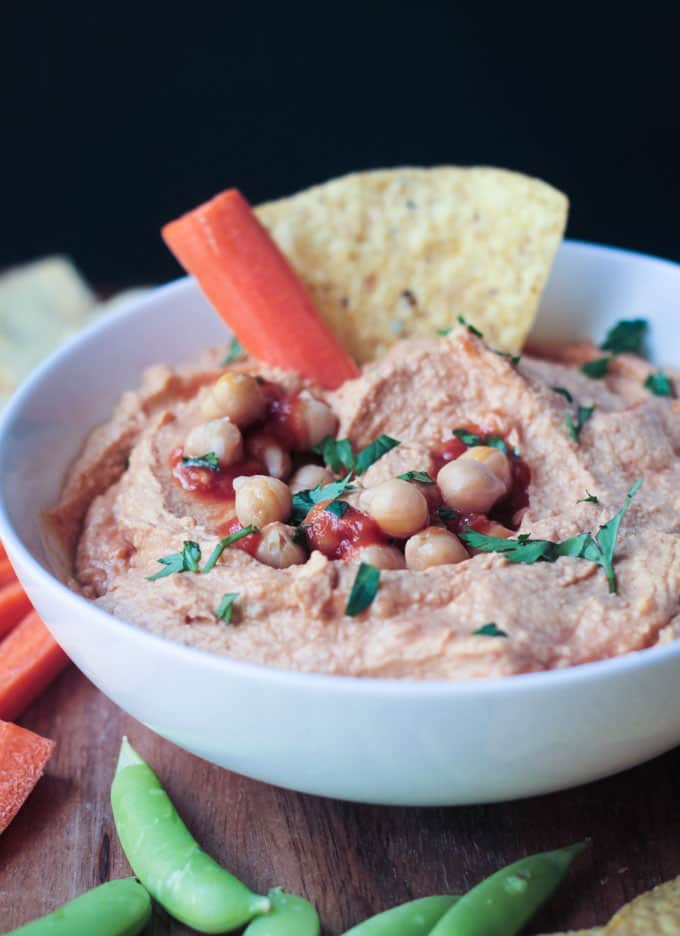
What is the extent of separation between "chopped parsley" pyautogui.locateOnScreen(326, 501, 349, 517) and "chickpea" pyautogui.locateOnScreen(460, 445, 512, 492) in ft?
1.28

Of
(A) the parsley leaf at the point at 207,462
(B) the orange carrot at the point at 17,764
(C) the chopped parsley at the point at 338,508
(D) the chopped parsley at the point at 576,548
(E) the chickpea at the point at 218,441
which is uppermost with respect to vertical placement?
(E) the chickpea at the point at 218,441

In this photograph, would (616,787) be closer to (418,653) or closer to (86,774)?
(418,653)

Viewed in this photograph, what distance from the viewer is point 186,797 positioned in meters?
3.02

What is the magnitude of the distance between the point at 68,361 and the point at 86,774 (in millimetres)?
1439

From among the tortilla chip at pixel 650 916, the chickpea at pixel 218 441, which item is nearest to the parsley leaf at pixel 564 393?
the chickpea at pixel 218 441

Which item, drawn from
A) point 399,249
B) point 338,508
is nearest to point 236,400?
point 338,508

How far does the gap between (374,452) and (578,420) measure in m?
0.62

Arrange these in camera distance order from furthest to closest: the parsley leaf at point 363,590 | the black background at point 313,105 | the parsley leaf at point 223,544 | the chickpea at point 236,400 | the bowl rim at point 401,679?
the black background at point 313,105, the chickpea at point 236,400, the parsley leaf at point 223,544, the parsley leaf at point 363,590, the bowl rim at point 401,679

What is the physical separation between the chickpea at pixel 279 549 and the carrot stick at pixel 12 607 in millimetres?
992

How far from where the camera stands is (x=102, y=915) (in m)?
2.60

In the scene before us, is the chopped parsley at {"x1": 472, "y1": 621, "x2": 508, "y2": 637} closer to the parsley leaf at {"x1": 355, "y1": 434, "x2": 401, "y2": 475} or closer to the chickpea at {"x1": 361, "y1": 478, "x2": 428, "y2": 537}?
the chickpea at {"x1": 361, "y1": 478, "x2": 428, "y2": 537}

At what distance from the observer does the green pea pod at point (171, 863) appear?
2.60 meters

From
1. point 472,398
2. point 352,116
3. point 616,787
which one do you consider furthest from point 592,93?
point 616,787

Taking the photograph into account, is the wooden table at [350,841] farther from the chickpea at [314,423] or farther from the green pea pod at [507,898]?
the chickpea at [314,423]
